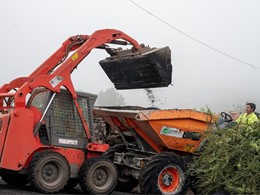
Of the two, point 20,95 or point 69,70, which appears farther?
point 69,70

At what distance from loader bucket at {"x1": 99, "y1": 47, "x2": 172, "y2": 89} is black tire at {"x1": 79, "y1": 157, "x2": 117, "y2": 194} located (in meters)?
1.85

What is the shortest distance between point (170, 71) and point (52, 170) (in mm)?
2816

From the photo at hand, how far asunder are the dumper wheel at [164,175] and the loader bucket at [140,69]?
1.44m

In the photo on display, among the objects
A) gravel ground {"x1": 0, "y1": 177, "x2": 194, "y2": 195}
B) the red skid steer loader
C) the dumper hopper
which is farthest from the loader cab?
gravel ground {"x1": 0, "y1": 177, "x2": 194, "y2": 195}

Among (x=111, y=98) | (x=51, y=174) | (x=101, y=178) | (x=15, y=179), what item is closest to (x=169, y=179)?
(x=101, y=178)

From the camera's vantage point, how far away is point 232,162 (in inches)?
294

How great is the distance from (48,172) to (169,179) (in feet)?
6.87

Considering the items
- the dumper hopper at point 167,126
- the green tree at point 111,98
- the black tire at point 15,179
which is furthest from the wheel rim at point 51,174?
the green tree at point 111,98

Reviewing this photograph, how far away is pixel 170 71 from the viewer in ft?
30.0

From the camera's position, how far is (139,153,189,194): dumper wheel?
8.32 metres

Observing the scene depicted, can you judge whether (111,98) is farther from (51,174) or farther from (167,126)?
(51,174)

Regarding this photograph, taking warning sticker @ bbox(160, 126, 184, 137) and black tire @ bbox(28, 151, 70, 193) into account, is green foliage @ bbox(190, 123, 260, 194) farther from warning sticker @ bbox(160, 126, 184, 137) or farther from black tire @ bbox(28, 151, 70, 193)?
black tire @ bbox(28, 151, 70, 193)

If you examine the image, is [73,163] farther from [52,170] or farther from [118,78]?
[118,78]

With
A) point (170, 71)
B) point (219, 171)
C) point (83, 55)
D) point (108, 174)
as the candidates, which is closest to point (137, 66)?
point (170, 71)
